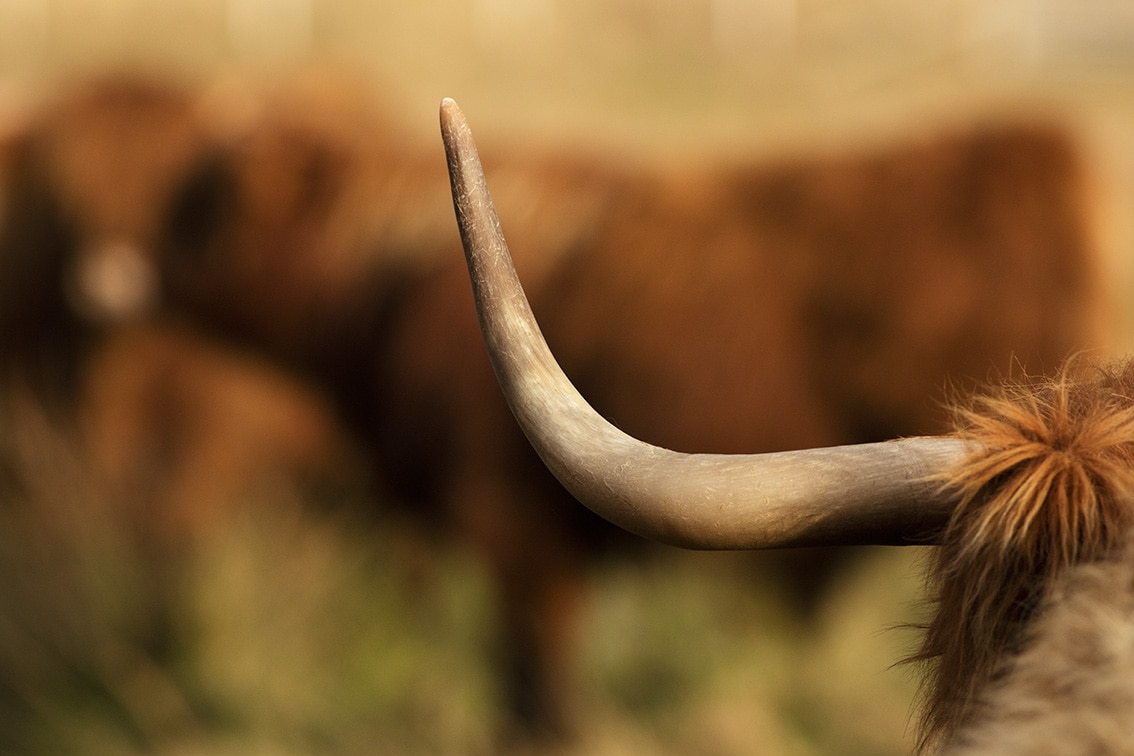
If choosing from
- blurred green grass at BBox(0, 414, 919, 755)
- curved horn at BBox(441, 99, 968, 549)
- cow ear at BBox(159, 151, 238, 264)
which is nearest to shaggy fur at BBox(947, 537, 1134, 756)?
curved horn at BBox(441, 99, 968, 549)

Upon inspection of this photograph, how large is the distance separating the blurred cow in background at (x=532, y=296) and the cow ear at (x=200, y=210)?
0.01m

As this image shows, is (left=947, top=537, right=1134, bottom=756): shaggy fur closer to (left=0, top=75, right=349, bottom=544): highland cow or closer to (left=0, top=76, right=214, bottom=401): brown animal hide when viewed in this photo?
(left=0, top=75, right=349, bottom=544): highland cow

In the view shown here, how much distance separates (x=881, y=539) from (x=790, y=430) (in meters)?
2.72

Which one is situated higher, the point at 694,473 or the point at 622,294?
the point at 622,294

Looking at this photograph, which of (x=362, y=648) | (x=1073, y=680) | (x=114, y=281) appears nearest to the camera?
(x=1073, y=680)

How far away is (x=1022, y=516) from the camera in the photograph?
132 centimetres

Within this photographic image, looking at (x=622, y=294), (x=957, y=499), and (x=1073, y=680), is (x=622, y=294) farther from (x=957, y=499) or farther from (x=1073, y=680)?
(x=1073, y=680)

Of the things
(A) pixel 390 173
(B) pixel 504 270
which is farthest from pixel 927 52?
(B) pixel 504 270

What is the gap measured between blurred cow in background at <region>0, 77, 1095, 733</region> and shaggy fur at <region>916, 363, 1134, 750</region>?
185cm

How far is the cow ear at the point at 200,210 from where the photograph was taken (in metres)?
5.10

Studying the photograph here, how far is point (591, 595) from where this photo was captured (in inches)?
180

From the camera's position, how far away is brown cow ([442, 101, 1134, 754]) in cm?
125

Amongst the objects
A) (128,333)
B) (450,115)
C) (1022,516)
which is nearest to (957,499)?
(1022,516)

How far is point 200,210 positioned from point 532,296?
1489mm
